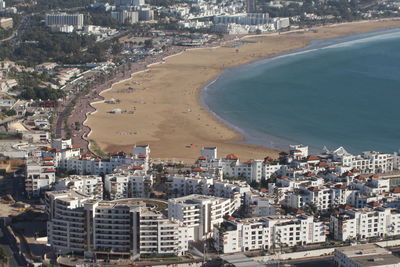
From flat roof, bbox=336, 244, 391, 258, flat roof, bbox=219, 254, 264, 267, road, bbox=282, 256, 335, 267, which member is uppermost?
flat roof, bbox=336, 244, 391, 258

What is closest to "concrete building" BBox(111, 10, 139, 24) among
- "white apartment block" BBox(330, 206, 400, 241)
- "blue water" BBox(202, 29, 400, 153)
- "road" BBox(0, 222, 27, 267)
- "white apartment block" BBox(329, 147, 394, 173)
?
"blue water" BBox(202, 29, 400, 153)

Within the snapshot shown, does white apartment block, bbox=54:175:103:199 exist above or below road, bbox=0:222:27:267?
above

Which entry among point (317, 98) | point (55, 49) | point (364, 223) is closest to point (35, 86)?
point (317, 98)

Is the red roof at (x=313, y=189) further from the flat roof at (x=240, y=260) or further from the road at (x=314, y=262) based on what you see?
the flat roof at (x=240, y=260)

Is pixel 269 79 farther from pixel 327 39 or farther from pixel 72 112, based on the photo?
pixel 327 39

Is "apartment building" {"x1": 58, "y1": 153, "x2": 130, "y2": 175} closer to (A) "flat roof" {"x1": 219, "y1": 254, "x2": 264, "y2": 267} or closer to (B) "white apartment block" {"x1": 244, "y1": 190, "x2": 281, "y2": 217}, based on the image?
(B) "white apartment block" {"x1": 244, "y1": 190, "x2": 281, "y2": 217}

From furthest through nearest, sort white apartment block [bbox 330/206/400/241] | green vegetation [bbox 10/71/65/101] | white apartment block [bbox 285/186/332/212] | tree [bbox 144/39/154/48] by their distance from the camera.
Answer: tree [bbox 144/39/154/48] → green vegetation [bbox 10/71/65/101] → white apartment block [bbox 285/186/332/212] → white apartment block [bbox 330/206/400/241]

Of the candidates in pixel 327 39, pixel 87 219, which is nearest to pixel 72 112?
pixel 87 219
